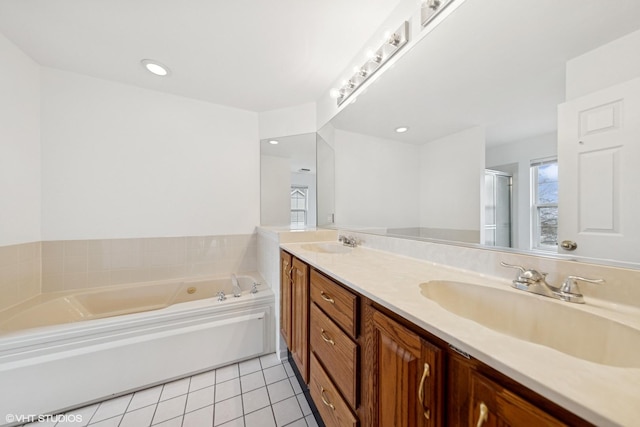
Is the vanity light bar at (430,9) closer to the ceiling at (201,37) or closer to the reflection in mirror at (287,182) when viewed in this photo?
the ceiling at (201,37)

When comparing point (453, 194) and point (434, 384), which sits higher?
point (453, 194)

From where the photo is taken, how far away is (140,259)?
6.78ft

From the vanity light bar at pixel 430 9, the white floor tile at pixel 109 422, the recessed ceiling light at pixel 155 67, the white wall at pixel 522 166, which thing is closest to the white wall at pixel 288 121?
the recessed ceiling light at pixel 155 67

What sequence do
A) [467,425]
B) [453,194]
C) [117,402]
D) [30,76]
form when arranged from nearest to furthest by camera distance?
[467,425], [453,194], [117,402], [30,76]

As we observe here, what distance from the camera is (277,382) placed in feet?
4.86

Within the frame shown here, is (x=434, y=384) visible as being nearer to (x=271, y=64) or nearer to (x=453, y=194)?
(x=453, y=194)

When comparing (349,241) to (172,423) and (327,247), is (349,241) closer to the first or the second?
(327,247)

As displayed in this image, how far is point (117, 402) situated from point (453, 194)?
223 centimetres

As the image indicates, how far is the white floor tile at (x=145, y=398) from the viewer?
1.30 metres

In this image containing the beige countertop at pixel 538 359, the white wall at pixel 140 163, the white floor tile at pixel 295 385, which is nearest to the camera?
the beige countertop at pixel 538 359

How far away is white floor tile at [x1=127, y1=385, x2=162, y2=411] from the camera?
51.0 inches

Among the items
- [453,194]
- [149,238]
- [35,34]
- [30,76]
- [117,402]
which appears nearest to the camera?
[453,194]

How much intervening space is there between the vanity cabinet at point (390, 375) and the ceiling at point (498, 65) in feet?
2.49

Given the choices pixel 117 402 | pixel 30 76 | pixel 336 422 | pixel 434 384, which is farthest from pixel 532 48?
pixel 30 76
